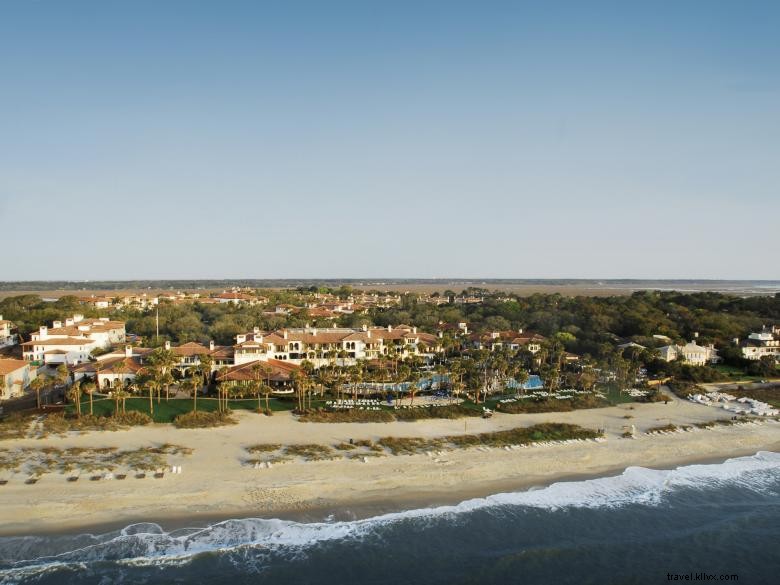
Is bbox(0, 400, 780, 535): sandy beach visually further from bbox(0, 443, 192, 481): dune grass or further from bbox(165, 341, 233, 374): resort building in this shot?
Answer: bbox(165, 341, 233, 374): resort building

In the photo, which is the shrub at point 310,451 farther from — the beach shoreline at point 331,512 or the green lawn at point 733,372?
the green lawn at point 733,372

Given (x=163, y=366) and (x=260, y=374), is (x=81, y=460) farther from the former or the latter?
(x=260, y=374)

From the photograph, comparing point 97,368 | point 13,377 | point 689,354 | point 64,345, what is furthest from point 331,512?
point 689,354

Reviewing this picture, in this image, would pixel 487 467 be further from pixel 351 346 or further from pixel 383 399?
pixel 351 346

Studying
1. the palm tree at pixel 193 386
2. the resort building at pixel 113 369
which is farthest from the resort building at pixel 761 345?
the resort building at pixel 113 369

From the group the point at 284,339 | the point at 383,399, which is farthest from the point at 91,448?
the point at 284,339
